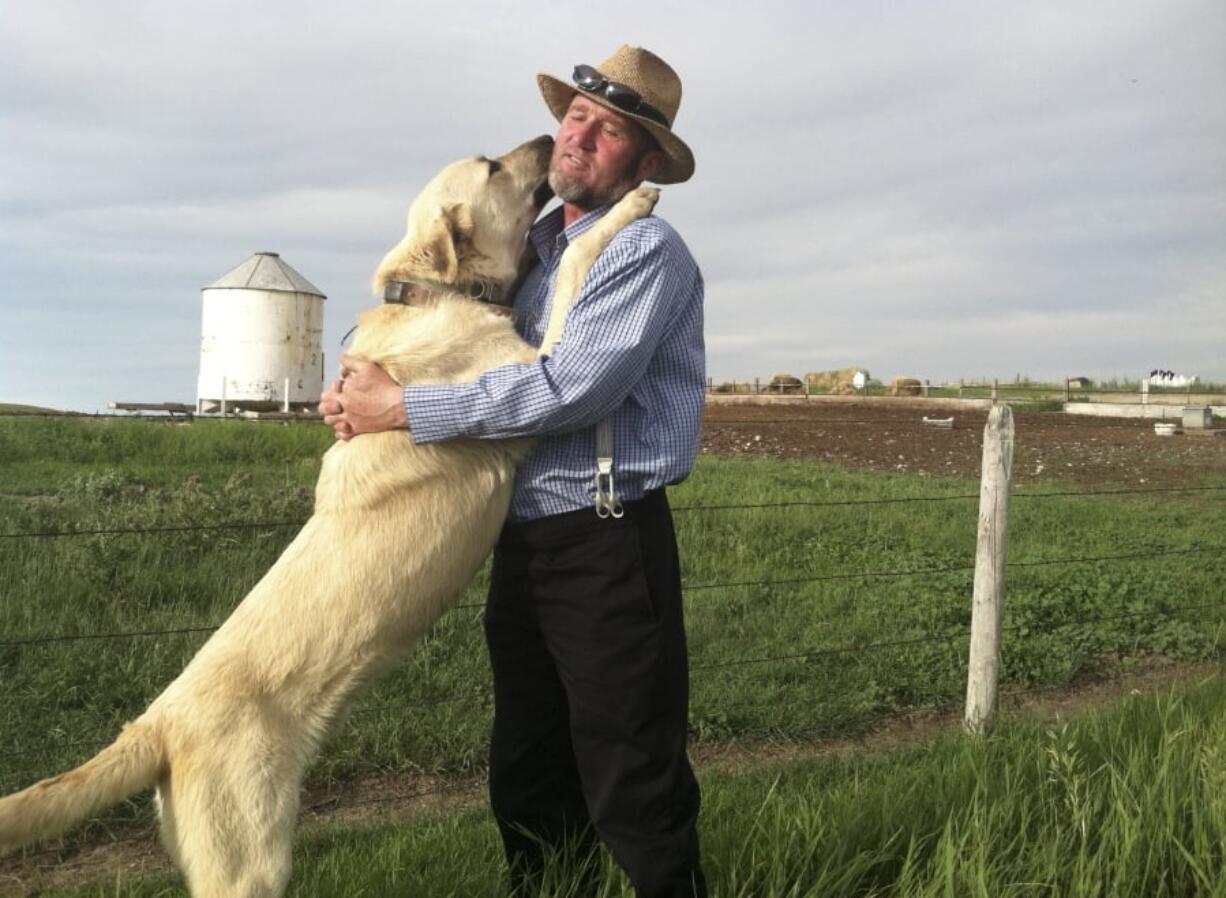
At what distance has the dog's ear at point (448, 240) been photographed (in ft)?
9.35

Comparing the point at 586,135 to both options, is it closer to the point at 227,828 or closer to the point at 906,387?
the point at 227,828

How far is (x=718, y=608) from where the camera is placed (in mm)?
6207

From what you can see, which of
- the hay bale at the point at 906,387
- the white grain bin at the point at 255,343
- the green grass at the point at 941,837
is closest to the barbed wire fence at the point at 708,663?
the green grass at the point at 941,837

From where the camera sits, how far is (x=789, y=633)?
594cm

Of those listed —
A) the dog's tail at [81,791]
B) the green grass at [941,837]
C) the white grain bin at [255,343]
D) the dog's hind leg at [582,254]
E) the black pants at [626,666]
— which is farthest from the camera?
the white grain bin at [255,343]

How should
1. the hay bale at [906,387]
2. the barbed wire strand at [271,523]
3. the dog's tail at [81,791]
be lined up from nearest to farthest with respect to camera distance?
the dog's tail at [81,791] < the barbed wire strand at [271,523] < the hay bale at [906,387]

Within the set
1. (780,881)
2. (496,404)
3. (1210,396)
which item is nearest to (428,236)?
(496,404)

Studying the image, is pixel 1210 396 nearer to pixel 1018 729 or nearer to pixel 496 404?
pixel 1018 729

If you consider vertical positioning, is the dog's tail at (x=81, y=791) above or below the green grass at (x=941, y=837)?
above

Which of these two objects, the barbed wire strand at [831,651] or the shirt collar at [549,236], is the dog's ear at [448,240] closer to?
the shirt collar at [549,236]

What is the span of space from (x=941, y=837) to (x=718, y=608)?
3.14m

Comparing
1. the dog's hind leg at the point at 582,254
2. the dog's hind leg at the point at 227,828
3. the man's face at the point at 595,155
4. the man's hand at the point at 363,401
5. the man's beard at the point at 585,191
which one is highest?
the man's face at the point at 595,155

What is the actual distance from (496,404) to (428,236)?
0.86 m

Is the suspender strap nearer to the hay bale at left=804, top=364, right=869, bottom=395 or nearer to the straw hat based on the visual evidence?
the straw hat
